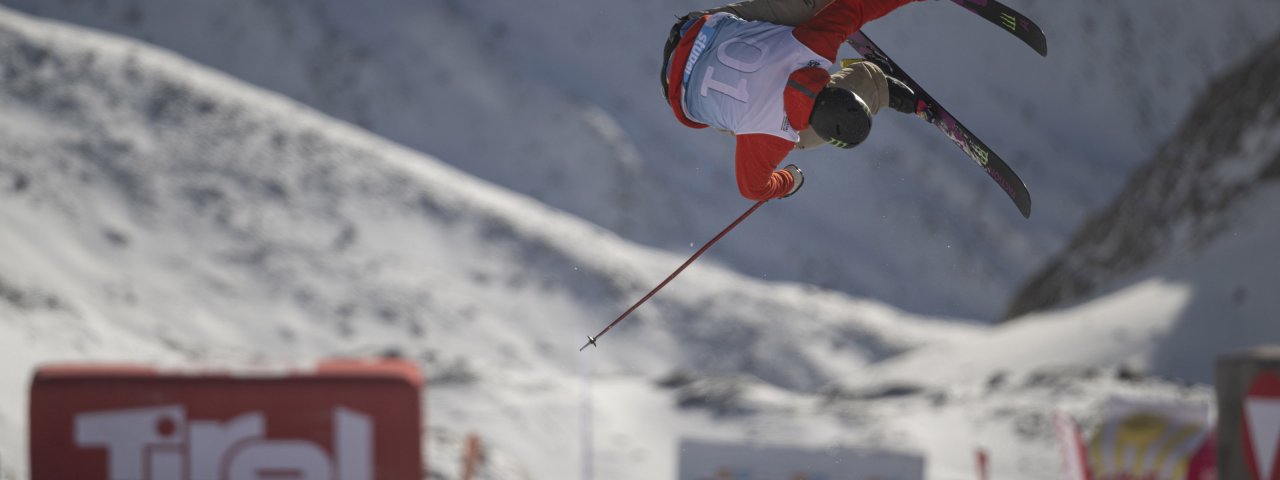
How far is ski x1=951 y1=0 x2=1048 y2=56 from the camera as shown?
5.65m

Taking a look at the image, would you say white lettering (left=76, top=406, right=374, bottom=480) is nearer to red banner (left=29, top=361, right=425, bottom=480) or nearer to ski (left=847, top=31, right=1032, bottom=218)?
red banner (left=29, top=361, right=425, bottom=480)

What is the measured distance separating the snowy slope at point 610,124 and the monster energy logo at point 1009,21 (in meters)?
28.3

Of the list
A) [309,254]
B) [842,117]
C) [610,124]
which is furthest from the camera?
[610,124]

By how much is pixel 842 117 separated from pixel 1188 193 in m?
26.7

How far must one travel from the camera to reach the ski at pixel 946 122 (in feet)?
19.2

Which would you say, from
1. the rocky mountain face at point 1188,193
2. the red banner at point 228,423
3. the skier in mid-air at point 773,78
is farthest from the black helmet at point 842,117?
the rocky mountain face at point 1188,193

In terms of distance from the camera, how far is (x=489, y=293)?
31.4 m

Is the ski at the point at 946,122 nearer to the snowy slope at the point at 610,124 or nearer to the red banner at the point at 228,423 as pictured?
the red banner at the point at 228,423

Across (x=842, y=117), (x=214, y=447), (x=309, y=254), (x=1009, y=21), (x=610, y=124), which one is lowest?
(x=214, y=447)

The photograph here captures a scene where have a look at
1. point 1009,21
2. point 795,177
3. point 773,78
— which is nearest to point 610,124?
point 795,177

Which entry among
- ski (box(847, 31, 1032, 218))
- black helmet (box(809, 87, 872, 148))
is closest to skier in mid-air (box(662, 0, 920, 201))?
black helmet (box(809, 87, 872, 148))

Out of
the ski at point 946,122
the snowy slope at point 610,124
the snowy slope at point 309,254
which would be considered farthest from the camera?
the snowy slope at point 610,124

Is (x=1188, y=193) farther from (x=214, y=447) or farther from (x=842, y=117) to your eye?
(x=214, y=447)

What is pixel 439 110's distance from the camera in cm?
4003
